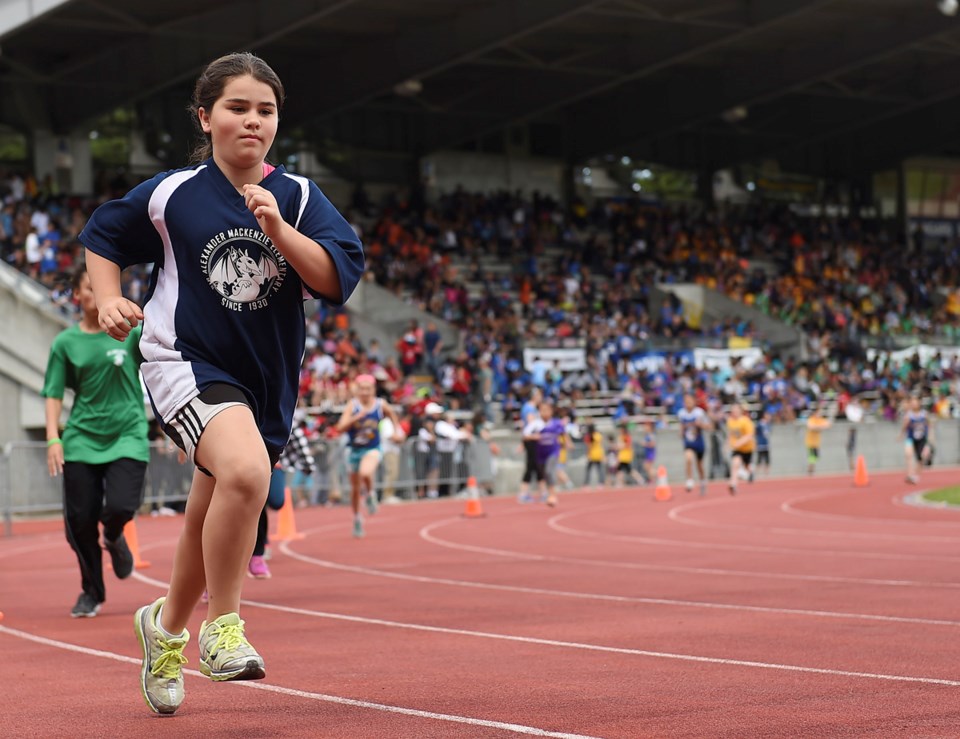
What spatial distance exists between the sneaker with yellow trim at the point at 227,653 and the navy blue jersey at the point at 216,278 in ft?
2.11

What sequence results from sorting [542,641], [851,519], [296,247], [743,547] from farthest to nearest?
[851,519], [743,547], [542,641], [296,247]

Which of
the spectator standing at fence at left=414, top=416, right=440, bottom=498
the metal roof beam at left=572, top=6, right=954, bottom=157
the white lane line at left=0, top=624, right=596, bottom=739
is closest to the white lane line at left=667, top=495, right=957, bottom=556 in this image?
the spectator standing at fence at left=414, top=416, right=440, bottom=498

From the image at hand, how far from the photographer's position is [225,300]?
17.5ft

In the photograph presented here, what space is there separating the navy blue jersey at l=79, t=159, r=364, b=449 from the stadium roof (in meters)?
27.3

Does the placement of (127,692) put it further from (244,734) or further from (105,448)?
(105,448)

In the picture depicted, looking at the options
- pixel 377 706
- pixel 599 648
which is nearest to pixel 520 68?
pixel 599 648

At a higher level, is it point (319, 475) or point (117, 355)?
point (117, 355)

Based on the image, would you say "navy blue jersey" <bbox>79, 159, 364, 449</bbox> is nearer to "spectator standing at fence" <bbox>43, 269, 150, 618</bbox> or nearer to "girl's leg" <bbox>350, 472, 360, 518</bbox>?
"spectator standing at fence" <bbox>43, 269, 150, 618</bbox>

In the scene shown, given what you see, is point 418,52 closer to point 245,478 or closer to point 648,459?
point 648,459

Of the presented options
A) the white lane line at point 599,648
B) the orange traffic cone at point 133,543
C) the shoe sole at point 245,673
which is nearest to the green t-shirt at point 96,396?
the white lane line at point 599,648

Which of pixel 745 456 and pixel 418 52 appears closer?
pixel 745 456

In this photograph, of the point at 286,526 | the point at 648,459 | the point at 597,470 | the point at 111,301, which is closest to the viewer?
the point at 111,301

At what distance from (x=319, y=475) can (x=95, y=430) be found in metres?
17.8

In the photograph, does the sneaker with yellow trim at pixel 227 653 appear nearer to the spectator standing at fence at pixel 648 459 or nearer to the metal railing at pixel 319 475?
the metal railing at pixel 319 475
